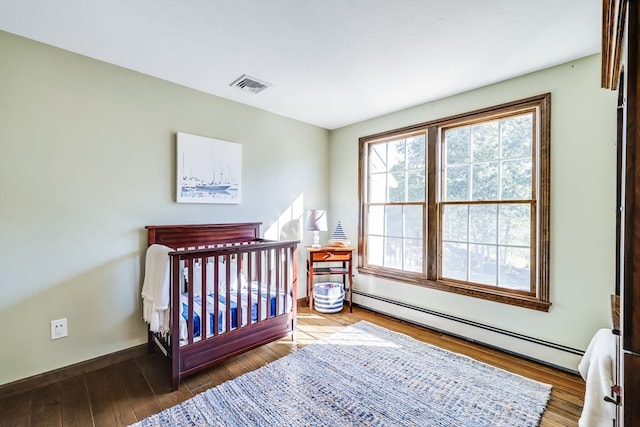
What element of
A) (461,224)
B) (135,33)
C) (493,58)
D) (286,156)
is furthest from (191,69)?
(461,224)

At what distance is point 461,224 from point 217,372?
248 cm

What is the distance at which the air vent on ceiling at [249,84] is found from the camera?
241 centimetres

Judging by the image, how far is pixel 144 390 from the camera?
1893 mm

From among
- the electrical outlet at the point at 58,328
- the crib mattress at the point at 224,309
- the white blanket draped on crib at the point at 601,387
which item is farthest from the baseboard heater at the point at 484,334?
the electrical outlet at the point at 58,328

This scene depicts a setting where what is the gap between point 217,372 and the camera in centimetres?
213

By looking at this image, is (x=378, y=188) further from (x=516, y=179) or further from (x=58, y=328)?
(x=58, y=328)

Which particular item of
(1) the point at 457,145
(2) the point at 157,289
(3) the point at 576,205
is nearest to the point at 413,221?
(1) the point at 457,145

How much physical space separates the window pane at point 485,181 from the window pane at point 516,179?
69 millimetres

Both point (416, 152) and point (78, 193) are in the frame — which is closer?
point (78, 193)

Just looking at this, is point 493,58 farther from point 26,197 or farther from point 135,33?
point 26,197

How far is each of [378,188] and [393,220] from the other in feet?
1.48

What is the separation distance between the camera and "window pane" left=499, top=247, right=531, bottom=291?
7.77 ft

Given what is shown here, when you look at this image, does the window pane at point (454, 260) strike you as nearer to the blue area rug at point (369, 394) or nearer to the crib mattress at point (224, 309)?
the blue area rug at point (369, 394)

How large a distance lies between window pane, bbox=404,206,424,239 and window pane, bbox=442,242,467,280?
0.31 metres
